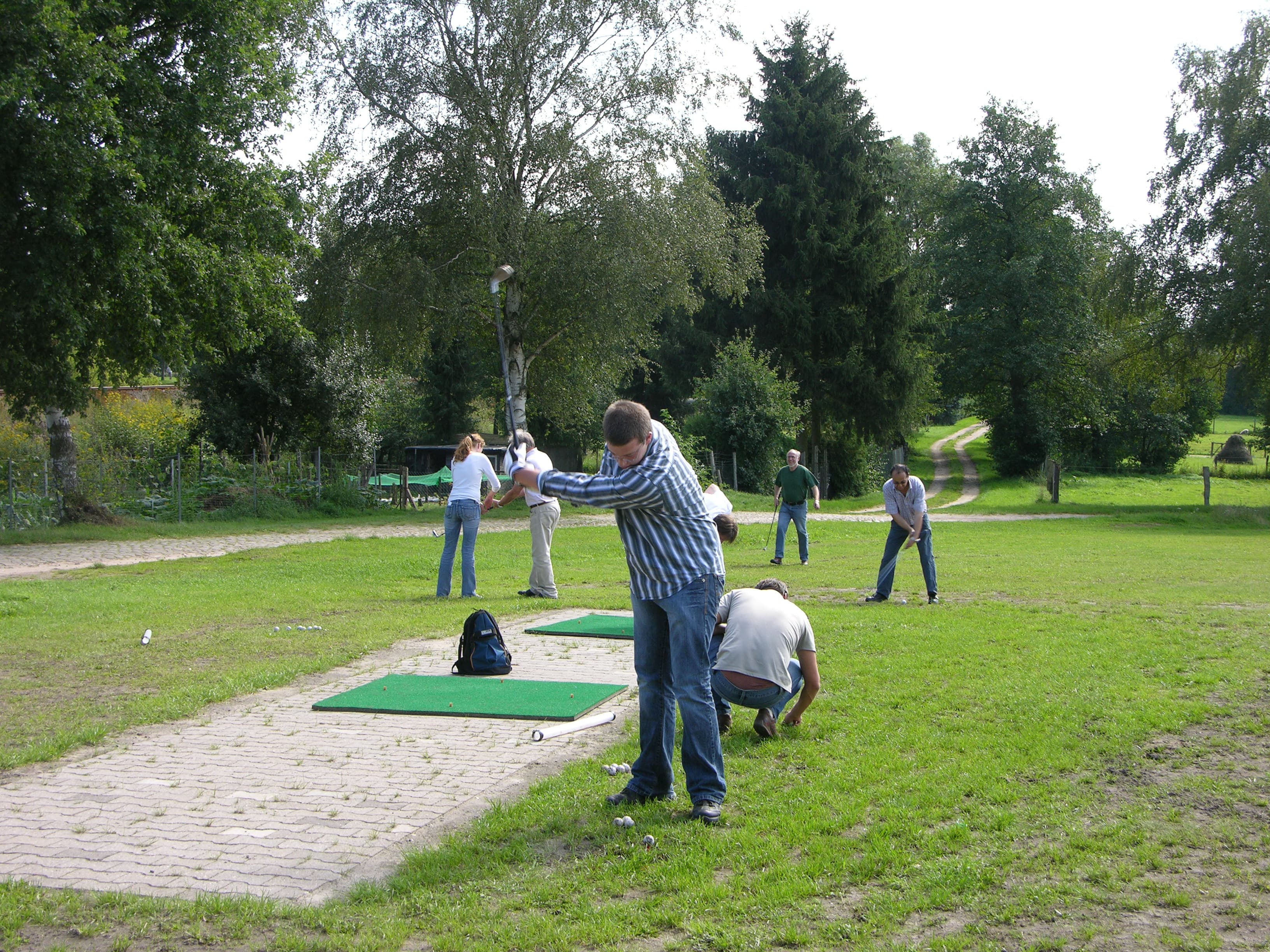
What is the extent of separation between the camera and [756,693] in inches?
248

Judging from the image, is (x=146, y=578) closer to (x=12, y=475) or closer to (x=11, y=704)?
(x=11, y=704)

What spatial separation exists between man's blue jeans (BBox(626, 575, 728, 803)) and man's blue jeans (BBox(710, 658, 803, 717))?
0.86 metres

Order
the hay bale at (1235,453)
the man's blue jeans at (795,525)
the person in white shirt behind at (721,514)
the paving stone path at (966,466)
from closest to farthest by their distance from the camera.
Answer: the person in white shirt behind at (721,514) < the man's blue jeans at (795,525) < the paving stone path at (966,466) < the hay bale at (1235,453)

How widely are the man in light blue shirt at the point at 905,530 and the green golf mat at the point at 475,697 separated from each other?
20.2ft

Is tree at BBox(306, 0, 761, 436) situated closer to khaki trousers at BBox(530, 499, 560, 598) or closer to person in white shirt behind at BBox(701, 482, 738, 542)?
khaki trousers at BBox(530, 499, 560, 598)

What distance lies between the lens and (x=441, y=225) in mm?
30922

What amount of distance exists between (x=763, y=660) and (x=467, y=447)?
739cm

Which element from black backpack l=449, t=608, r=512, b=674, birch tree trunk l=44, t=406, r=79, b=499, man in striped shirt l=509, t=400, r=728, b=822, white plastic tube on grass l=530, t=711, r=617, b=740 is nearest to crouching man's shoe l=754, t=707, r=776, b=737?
white plastic tube on grass l=530, t=711, r=617, b=740

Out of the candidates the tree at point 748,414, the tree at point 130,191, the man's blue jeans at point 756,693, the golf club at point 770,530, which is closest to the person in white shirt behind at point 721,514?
the man's blue jeans at point 756,693

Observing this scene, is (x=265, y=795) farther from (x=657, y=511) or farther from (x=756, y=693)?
(x=756, y=693)

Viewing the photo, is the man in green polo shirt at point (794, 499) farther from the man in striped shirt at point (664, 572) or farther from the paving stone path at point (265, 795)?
the man in striped shirt at point (664, 572)

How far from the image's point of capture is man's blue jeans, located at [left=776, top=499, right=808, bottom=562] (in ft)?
62.0

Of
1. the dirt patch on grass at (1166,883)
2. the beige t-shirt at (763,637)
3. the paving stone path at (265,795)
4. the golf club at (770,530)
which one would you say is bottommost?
Answer: the paving stone path at (265,795)

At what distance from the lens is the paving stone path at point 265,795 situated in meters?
4.57
